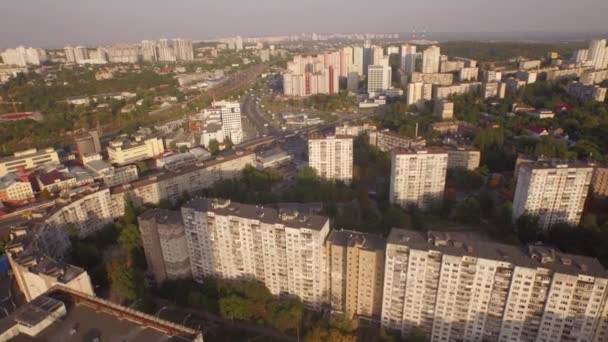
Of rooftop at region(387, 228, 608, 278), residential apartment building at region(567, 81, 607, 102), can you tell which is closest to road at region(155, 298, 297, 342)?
rooftop at region(387, 228, 608, 278)

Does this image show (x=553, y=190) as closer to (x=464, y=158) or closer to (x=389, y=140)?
(x=464, y=158)

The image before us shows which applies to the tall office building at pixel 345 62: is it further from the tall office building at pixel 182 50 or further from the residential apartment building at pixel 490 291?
the residential apartment building at pixel 490 291

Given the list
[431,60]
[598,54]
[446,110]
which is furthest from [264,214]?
[598,54]

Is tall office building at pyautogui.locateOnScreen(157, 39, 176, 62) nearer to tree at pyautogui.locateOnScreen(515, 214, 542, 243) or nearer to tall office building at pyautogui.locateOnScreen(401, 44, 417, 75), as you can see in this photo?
tall office building at pyautogui.locateOnScreen(401, 44, 417, 75)

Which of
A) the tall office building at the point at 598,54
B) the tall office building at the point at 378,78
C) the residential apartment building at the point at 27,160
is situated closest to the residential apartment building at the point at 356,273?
the residential apartment building at the point at 27,160

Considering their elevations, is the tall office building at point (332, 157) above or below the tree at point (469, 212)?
above

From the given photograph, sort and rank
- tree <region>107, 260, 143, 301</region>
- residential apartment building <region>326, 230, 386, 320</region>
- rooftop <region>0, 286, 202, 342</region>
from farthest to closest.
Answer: tree <region>107, 260, 143, 301</region> → residential apartment building <region>326, 230, 386, 320</region> → rooftop <region>0, 286, 202, 342</region>
